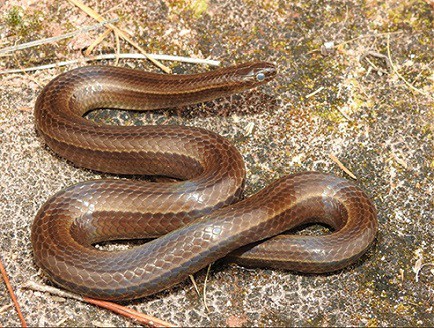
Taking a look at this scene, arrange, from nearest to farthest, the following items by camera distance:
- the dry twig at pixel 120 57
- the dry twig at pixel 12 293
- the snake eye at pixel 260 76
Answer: the dry twig at pixel 12 293
the snake eye at pixel 260 76
the dry twig at pixel 120 57

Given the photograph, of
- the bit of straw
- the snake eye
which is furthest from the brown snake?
the bit of straw

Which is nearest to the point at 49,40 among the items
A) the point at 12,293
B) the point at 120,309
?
the point at 12,293

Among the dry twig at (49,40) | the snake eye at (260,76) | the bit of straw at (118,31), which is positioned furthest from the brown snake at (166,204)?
the dry twig at (49,40)

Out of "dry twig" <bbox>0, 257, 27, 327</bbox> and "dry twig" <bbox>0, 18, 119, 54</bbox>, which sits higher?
"dry twig" <bbox>0, 18, 119, 54</bbox>

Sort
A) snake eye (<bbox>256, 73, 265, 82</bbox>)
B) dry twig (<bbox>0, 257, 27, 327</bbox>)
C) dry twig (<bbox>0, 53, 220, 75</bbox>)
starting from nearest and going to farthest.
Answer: dry twig (<bbox>0, 257, 27, 327</bbox>) → snake eye (<bbox>256, 73, 265, 82</bbox>) → dry twig (<bbox>0, 53, 220, 75</bbox>)

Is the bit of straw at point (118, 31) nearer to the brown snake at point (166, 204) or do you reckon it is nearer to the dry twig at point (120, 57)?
the dry twig at point (120, 57)

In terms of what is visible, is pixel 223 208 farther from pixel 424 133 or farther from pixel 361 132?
pixel 424 133

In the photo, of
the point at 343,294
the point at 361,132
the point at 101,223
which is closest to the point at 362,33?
the point at 361,132

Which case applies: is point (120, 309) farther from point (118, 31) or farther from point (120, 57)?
point (118, 31)

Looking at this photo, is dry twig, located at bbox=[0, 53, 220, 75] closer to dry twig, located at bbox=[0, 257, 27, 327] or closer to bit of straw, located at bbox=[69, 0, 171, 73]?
bit of straw, located at bbox=[69, 0, 171, 73]
